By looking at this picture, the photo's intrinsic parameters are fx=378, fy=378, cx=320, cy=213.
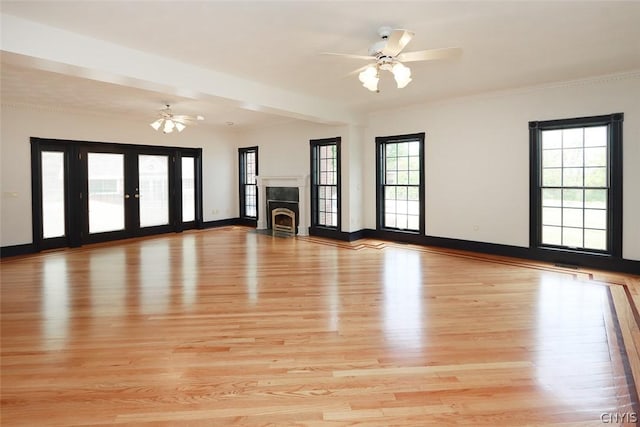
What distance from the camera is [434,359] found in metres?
2.78

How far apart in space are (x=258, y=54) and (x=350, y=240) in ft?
14.7

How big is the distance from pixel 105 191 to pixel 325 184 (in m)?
4.65

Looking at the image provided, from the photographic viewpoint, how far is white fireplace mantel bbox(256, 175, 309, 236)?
8641 mm

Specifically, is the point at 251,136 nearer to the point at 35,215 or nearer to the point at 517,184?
the point at 35,215

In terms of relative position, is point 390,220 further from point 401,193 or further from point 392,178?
point 392,178

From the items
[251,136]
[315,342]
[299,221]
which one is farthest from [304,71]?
[251,136]

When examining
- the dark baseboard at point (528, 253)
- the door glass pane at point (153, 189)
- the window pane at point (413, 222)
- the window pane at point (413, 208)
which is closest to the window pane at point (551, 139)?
the dark baseboard at point (528, 253)

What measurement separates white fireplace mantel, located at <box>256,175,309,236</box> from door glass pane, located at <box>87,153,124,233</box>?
310cm

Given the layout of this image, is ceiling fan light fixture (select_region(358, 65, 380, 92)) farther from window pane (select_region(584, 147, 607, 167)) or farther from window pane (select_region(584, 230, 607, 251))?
window pane (select_region(584, 230, 607, 251))

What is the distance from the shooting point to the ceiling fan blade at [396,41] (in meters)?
3.11

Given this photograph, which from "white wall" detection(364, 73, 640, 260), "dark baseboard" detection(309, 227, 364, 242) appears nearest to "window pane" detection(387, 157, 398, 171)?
"white wall" detection(364, 73, 640, 260)

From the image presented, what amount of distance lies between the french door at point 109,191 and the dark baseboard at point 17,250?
16 cm

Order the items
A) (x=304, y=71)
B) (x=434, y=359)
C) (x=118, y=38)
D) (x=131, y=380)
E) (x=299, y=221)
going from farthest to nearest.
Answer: (x=299, y=221) < (x=304, y=71) < (x=118, y=38) < (x=434, y=359) < (x=131, y=380)

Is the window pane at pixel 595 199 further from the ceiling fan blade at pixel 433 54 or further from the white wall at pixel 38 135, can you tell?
the white wall at pixel 38 135
